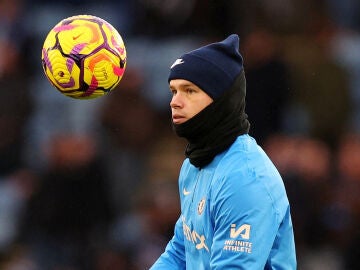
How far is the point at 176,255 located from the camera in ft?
18.3

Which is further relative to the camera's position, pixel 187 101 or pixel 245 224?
pixel 187 101

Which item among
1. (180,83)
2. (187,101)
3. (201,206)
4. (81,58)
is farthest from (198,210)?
(81,58)

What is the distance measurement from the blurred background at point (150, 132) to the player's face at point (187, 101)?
3895 millimetres

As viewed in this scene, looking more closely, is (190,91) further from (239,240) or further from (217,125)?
(239,240)

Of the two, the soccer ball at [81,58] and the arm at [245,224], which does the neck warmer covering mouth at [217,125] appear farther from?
the soccer ball at [81,58]

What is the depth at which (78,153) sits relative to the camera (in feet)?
30.8

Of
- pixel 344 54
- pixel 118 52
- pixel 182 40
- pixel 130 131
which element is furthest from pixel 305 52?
pixel 118 52

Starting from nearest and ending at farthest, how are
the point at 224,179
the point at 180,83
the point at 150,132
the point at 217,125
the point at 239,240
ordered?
the point at 239,240, the point at 224,179, the point at 217,125, the point at 180,83, the point at 150,132

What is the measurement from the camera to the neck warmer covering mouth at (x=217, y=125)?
5016 millimetres

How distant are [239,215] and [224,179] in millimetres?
219

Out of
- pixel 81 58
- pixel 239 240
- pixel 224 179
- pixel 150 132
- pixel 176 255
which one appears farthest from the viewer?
pixel 150 132

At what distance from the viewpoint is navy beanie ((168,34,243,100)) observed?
5062mm

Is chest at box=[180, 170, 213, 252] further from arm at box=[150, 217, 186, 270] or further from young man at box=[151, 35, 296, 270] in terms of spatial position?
arm at box=[150, 217, 186, 270]

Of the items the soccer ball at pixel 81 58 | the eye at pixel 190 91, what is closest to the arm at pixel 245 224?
the eye at pixel 190 91
